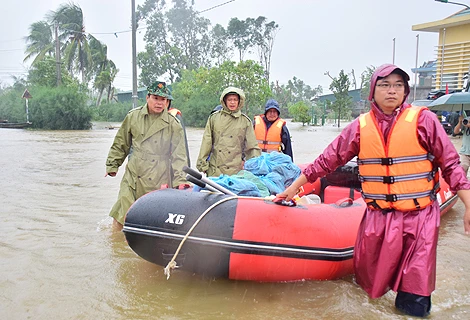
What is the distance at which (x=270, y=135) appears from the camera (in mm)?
5680

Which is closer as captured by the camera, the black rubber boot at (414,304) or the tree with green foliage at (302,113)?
the black rubber boot at (414,304)

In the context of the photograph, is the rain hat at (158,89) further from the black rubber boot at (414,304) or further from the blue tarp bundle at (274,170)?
the black rubber boot at (414,304)

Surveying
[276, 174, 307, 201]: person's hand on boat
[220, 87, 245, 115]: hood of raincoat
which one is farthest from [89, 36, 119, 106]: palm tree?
[276, 174, 307, 201]: person's hand on boat

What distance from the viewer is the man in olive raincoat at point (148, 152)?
3.90 m

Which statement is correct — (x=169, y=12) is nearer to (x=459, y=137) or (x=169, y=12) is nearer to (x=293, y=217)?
(x=459, y=137)

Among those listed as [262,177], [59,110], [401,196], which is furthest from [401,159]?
[59,110]

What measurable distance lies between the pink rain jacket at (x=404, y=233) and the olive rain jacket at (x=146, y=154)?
169cm

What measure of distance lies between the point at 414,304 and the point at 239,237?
3.81 feet

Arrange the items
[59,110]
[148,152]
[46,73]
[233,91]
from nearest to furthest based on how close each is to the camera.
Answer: [148,152] < [233,91] < [59,110] < [46,73]

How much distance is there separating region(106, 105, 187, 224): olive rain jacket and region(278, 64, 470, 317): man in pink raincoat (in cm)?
172

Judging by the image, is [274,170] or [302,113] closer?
[274,170]

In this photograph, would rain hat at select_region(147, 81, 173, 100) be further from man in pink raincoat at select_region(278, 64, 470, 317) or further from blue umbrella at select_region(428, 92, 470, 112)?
blue umbrella at select_region(428, 92, 470, 112)

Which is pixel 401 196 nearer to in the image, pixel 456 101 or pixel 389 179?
pixel 389 179

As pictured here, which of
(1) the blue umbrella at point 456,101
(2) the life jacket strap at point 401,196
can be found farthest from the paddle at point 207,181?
(1) the blue umbrella at point 456,101
